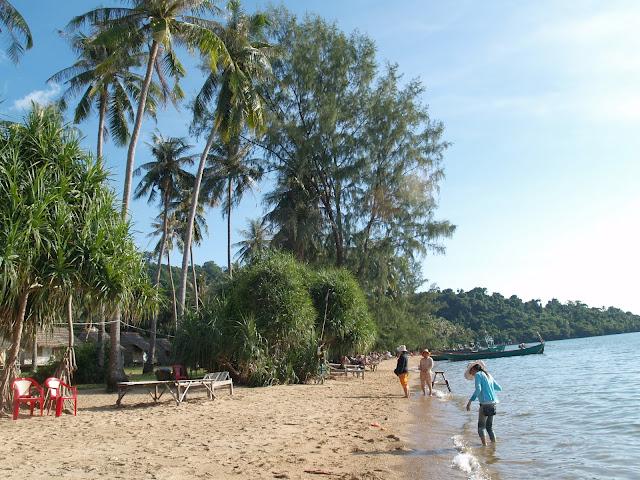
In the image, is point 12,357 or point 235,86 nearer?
point 12,357

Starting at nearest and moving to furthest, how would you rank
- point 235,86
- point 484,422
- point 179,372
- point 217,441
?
point 217,441
point 484,422
point 179,372
point 235,86

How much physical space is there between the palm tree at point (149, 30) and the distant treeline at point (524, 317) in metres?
94.7

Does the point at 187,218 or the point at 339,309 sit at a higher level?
the point at 187,218

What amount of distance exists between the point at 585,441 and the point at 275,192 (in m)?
23.7

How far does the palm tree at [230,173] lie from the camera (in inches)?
1319

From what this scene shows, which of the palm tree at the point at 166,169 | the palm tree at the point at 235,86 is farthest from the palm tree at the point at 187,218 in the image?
the palm tree at the point at 235,86

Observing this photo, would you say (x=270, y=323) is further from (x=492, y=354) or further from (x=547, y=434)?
(x=492, y=354)

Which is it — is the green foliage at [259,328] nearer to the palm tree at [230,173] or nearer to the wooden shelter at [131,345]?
the palm tree at [230,173]

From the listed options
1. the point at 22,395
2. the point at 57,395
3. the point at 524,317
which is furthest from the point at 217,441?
the point at 524,317

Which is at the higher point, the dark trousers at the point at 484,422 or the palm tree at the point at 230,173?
the palm tree at the point at 230,173

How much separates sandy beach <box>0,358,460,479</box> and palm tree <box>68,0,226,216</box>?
943cm

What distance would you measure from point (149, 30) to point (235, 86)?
13.9 ft

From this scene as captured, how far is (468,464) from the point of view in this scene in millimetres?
8297

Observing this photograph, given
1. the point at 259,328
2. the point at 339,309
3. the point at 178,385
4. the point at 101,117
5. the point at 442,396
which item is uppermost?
the point at 101,117
